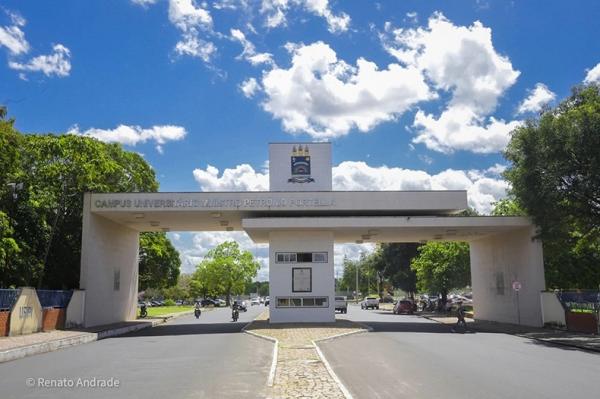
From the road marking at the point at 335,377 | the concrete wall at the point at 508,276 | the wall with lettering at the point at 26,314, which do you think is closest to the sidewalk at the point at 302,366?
the road marking at the point at 335,377

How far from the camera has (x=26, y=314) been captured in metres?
23.6

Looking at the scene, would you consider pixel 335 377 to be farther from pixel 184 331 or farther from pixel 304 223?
pixel 184 331

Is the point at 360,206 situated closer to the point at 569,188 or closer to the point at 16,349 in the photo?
the point at 569,188

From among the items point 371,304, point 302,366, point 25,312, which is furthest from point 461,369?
point 371,304

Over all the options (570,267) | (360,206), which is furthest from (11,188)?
(570,267)

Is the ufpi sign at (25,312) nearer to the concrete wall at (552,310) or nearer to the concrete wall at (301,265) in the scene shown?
the concrete wall at (301,265)

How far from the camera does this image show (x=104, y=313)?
3180 cm

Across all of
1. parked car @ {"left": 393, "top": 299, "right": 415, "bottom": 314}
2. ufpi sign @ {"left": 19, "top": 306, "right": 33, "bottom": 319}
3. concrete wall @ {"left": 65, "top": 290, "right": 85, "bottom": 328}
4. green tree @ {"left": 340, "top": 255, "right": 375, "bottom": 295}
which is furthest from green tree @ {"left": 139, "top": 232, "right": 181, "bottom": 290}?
green tree @ {"left": 340, "top": 255, "right": 375, "bottom": 295}

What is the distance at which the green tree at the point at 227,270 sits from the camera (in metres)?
87.9

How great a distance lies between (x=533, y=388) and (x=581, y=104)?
1925cm

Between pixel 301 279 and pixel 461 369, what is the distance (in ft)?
55.6

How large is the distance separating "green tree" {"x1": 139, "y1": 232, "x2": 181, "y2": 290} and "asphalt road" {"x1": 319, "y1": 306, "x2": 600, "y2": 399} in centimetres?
2855

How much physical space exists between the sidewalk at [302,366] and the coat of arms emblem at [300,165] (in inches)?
372

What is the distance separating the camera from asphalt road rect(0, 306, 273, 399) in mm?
10586
